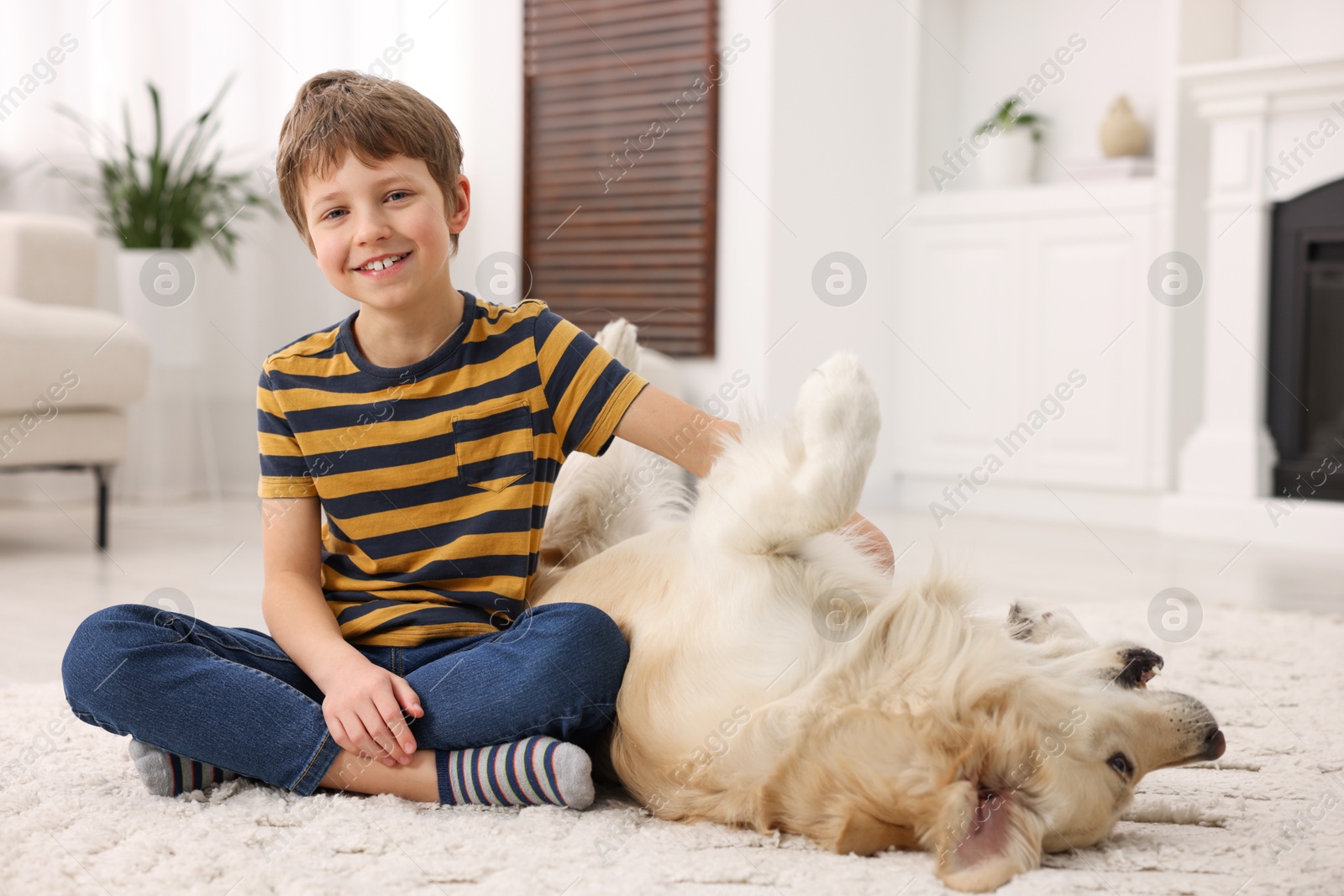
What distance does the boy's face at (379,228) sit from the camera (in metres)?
1.20

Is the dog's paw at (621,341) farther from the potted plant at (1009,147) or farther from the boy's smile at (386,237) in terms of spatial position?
the potted plant at (1009,147)

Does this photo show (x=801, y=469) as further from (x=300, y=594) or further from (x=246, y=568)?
(x=246, y=568)

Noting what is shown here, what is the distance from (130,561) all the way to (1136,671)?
236cm

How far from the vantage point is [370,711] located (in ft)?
3.59

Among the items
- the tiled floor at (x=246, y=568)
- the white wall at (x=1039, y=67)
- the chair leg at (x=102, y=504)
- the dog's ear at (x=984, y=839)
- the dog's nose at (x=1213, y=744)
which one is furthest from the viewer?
the white wall at (x=1039, y=67)

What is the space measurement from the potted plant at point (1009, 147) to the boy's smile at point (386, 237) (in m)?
3.19

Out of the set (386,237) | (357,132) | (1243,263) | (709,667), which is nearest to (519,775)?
(709,667)

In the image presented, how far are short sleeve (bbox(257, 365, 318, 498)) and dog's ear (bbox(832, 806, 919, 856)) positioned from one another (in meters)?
0.65

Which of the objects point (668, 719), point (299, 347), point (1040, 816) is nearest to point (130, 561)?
point (299, 347)

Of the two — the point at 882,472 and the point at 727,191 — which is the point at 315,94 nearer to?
the point at 727,191

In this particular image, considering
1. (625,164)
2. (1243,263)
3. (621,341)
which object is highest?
(625,164)

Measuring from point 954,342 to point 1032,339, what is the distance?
29cm

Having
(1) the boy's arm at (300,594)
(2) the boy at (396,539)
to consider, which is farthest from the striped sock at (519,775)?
(1) the boy's arm at (300,594)

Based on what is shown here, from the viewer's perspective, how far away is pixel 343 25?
435cm
